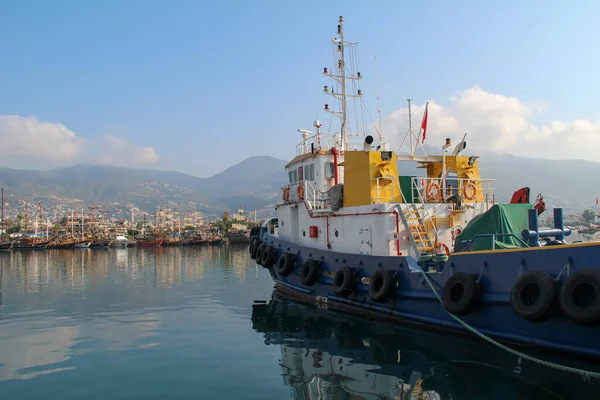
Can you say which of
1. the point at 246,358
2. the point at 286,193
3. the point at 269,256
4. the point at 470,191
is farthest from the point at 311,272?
the point at 470,191

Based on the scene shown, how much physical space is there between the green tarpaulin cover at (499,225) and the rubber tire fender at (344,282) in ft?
8.28

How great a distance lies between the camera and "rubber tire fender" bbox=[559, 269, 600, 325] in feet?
20.0

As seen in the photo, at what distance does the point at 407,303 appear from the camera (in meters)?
9.50

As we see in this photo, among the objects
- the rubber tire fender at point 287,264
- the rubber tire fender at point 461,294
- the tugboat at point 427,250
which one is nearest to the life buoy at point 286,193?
the tugboat at point 427,250

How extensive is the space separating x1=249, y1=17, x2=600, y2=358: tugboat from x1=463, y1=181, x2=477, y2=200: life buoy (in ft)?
0.08

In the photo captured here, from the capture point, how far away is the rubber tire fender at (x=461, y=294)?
775 cm

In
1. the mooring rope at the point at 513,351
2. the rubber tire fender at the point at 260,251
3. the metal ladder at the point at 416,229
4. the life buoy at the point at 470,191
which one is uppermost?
the life buoy at the point at 470,191

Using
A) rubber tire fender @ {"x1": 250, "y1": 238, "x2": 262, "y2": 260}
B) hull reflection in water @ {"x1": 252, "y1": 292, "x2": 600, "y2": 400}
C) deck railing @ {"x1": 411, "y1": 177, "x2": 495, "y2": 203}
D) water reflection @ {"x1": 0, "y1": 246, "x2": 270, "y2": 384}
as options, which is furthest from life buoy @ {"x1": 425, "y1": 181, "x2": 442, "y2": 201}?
rubber tire fender @ {"x1": 250, "y1": 238, "x2": 262, "y2": 260}

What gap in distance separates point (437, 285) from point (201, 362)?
4.58m

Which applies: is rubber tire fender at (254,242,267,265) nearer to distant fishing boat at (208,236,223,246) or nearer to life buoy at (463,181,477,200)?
life buoy at (463,181,477,200)

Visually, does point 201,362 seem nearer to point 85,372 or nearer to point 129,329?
point 85,372

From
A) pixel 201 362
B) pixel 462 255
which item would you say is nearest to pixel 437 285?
pixel 462 255

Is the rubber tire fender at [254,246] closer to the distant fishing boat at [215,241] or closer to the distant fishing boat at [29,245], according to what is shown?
the distant fishing boat at [215,241]

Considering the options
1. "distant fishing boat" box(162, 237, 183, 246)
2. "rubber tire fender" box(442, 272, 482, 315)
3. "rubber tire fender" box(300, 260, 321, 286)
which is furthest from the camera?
"distant fishing boat" box(162, 237, 183, 246)
